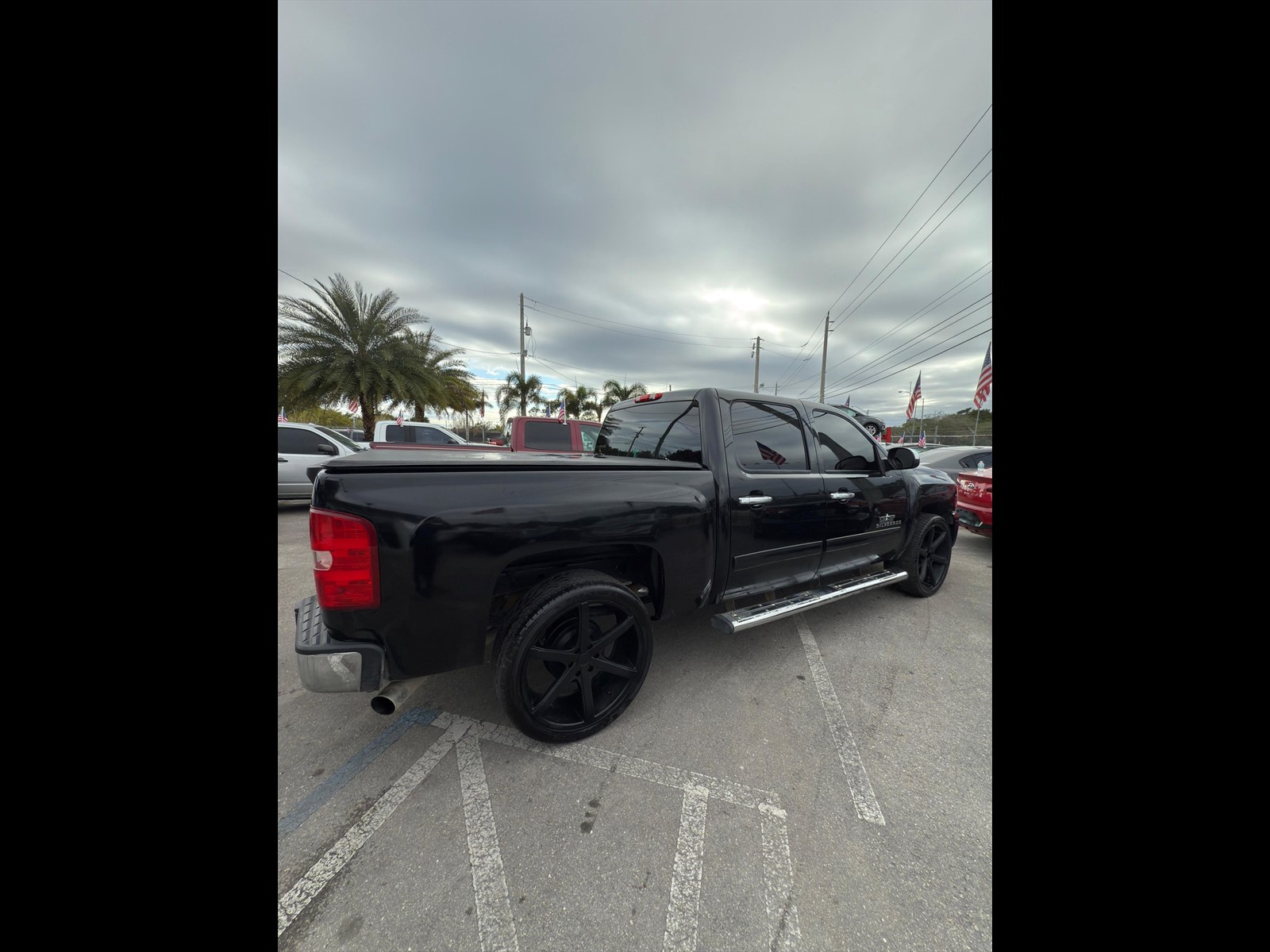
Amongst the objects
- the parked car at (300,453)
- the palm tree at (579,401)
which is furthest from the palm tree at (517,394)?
the parked car at (300,453)

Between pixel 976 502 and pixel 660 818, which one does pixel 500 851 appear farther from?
pixel 976 502

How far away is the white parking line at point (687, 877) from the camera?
120 cm

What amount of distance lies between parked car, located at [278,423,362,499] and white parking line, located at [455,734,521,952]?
7540 mm

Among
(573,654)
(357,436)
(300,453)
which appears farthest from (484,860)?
(357,436)

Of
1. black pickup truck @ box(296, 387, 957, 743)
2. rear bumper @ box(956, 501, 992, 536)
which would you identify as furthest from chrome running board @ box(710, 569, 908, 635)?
rear bumper @ box(956, 501, 992, 536)

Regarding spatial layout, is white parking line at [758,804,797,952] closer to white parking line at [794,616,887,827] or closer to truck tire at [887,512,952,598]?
white parking line at [794,616,887,827]

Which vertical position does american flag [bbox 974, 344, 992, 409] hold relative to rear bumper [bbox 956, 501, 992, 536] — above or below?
above

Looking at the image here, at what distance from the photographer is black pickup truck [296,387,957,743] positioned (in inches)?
62.5

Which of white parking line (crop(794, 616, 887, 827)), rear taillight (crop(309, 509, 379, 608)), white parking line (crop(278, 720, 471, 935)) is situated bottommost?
white parking line (crop(278, 720, 471, 935))

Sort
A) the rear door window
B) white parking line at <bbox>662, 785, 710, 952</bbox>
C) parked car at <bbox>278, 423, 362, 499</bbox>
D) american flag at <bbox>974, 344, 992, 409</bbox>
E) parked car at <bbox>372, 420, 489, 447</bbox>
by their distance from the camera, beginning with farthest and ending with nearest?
american flag at <bbox>974, 344, 992, 409</bbox> < parked car at <bbox>372, 420, 489, 447</bbox> < parked car at <bbox>278, 423, 362, 499</bbox> < the rear door window < white parking line at <bbox>662, 785, 710, 952</bbox>

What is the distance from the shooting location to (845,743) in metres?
2.10

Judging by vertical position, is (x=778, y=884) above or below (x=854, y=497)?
below

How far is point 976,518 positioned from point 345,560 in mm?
7686
